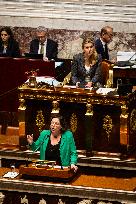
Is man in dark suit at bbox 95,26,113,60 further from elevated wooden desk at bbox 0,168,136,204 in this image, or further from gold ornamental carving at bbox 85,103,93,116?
elevated wooden desk at bbox 0,168,136,204

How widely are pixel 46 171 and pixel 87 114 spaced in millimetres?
1443

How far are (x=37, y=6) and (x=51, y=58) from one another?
4.83ft

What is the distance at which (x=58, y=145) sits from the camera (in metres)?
10.6

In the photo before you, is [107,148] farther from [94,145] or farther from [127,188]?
[127,188]

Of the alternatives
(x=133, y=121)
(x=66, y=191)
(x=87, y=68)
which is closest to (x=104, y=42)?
(x=87, y=68)

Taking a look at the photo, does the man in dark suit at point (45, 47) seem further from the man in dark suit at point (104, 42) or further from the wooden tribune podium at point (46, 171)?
the wooden tribune podium at point (46, 171)

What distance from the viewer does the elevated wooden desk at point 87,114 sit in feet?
37.2

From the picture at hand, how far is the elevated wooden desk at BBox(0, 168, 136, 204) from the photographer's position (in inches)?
392

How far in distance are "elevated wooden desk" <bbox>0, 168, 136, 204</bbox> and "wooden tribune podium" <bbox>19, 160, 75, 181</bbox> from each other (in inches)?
3.3

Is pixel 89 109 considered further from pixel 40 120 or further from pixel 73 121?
pixel 40 120

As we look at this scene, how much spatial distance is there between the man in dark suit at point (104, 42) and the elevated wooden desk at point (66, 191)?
325cm

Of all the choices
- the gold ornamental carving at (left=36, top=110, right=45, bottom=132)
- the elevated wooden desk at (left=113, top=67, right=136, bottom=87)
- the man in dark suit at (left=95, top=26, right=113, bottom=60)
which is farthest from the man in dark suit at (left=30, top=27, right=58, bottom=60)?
the gold ornamental carving at (left=36, top=110, right=45, bottom=132)

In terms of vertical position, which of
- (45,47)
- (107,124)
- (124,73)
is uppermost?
(45,47)

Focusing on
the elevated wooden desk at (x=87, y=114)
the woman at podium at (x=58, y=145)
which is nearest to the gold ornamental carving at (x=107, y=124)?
the elevated wooden desk at (x=87, y=114)
